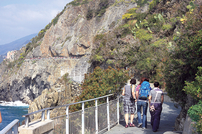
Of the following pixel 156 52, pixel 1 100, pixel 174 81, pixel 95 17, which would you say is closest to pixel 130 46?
pixel 156 52

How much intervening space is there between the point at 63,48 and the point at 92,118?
172ft

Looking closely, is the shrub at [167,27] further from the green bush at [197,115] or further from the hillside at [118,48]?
the green bush at [197,115]

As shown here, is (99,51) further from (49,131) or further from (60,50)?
(60,50)

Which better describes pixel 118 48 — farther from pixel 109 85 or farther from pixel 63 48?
pixel 63 48

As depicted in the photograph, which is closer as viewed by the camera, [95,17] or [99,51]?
[99,51]

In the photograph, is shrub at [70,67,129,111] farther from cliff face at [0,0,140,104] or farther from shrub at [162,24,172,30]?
cliff face at [0,0,140,104]

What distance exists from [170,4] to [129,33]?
23.5 feet

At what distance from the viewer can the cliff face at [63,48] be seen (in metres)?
53.3

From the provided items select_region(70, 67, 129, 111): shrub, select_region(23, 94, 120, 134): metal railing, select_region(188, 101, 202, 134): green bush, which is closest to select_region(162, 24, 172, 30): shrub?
select_region(70, 67, 129, 111): shrub

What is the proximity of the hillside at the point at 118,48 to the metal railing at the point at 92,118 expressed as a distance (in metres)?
2.44

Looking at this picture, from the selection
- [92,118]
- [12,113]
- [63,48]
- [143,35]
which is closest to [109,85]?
[92,118]

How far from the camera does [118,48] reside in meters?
27.4

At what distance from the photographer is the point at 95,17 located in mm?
57750

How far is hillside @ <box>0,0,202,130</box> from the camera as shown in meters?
7.02
